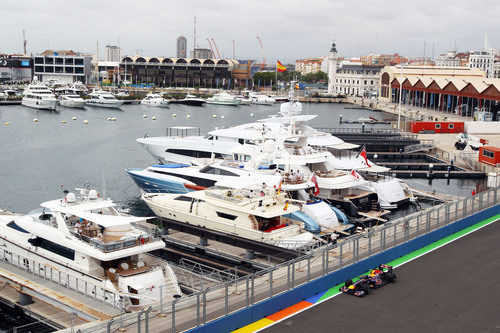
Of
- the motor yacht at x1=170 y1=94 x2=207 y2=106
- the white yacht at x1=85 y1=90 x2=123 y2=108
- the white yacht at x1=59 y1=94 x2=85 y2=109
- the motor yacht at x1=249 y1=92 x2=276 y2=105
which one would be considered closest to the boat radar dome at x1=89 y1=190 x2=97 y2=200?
the white yacht at x1=85 y1=90 x2=123 y2=108

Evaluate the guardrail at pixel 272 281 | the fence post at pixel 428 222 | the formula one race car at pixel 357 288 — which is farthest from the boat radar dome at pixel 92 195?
the fence post at pixel 428 222

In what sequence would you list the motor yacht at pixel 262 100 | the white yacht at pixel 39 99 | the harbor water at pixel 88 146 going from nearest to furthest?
1. the harbor water at pixel 88 146
2. the white yacht at pixel 39 99
3. the motor yacht at pixel 262 100

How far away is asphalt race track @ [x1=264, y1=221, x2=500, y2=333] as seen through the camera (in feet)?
46.8

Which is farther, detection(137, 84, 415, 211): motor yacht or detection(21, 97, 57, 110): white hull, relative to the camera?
detection(21, 97, 57, 110): white hull

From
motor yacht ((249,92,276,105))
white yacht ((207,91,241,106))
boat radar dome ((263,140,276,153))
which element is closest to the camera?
boat radar dome ((263,140,276,153))

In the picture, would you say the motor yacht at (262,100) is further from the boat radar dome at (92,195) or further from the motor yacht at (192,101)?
the boat radar dome at (92,195)

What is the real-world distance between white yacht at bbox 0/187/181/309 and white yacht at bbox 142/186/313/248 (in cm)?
518

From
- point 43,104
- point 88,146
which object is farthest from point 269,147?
point 43,104

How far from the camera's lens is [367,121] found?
8488 cm

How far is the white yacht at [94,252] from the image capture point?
55.4 ft

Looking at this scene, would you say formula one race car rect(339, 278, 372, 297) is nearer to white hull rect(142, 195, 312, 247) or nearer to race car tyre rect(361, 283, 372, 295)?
race car tyre rect(361, 283, 372, 295)

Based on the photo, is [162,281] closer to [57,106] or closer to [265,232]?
[265,232]

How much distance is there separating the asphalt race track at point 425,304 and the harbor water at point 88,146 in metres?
13.6

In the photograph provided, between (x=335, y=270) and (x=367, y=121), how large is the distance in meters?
69.9
